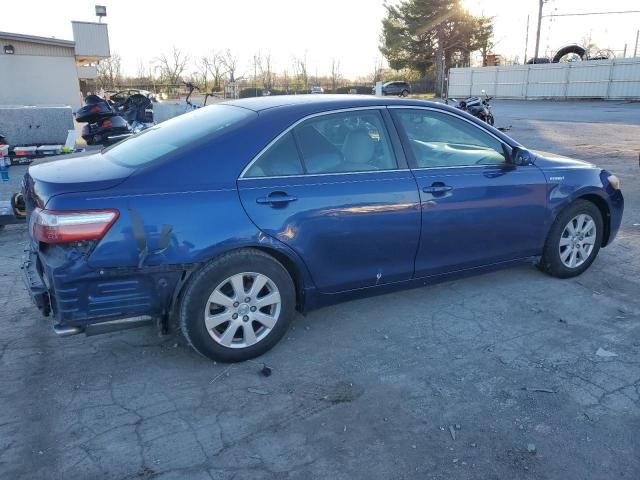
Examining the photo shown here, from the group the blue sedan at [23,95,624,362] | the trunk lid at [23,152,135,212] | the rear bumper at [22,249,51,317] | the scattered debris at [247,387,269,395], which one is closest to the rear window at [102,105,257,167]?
the blue sedan at [23,95,624,362]

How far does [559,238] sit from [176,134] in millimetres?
3337

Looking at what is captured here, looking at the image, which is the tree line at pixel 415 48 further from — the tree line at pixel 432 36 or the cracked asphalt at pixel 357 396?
the cracked asphalt at pixel 357 396

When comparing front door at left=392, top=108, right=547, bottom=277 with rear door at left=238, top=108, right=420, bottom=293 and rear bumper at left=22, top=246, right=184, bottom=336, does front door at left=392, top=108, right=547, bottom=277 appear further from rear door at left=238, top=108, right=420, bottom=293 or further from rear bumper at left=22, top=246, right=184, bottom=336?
rear bumper at left=22, top=246, right=184, bottom=336

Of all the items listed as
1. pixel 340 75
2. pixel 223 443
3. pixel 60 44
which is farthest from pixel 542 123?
pixel 340 75

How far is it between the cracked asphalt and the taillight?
96 centimetres

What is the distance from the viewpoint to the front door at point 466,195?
395cm

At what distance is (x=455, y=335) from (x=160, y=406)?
2084 millimetres

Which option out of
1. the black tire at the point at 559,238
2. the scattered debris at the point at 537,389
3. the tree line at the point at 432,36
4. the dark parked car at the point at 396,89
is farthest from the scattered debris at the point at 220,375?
the tree line at the point at 432,36

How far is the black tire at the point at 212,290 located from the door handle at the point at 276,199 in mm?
317

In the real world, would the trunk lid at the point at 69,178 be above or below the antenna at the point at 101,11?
below

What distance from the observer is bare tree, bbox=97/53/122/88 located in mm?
44056

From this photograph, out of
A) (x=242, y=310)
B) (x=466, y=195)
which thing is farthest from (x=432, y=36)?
(x=242, y=310)

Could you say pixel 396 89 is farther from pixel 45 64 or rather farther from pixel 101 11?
pixel 45 64

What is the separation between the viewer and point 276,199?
3365 mm
